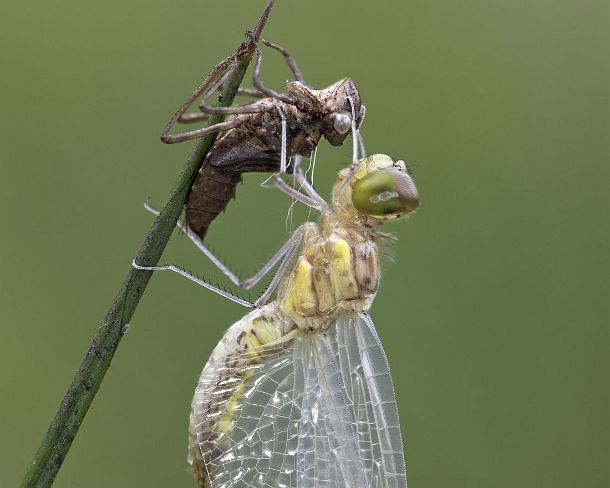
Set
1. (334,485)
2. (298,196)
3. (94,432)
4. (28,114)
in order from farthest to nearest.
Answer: (28,114) → (94,432) → (298,196) → (334,485)

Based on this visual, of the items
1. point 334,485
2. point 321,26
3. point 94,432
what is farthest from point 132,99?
point 334,485

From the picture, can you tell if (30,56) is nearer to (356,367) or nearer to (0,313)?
(0,313)

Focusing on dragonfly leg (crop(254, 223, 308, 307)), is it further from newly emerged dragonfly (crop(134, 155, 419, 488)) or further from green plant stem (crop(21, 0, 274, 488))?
green plant stem (crop(21, 0, 274, 488))

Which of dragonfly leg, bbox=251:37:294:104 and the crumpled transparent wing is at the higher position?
→ dragonfly leg, bbox=251:37:294:104

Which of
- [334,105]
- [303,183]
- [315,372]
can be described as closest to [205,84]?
[334,105]

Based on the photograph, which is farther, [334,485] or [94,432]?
[94,432]

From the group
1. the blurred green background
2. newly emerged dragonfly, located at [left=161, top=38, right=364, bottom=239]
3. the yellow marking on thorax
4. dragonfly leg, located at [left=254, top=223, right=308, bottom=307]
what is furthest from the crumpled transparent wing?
the blurred green background
